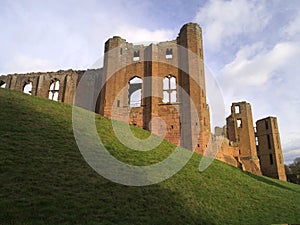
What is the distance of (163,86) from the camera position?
2367 cm

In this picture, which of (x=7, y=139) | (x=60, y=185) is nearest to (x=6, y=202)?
(x=60, y=185)

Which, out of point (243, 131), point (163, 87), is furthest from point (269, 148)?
point (163, 87)

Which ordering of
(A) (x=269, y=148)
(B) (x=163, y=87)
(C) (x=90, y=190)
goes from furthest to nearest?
(A) (x=269, y=148)
(B) (x=163, y=87)
(C) (x=90, y=190)

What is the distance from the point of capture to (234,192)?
1060 cm

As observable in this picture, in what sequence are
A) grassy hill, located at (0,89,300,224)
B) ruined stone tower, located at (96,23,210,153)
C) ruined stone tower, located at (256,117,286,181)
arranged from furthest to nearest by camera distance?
ruined stone tower, located at (256,117,286,181)
ruined stone tower, located at (96,23,210,153)
grassy hill, located at (0,89,300,224)

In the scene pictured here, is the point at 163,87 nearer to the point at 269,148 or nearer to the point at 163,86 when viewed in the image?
the point at 163,86

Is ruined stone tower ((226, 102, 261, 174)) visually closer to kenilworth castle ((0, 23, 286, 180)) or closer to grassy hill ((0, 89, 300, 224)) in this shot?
kenilworth castle ((0, 23, 286, 180))

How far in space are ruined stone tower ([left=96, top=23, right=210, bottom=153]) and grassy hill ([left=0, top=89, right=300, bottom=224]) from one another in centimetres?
815

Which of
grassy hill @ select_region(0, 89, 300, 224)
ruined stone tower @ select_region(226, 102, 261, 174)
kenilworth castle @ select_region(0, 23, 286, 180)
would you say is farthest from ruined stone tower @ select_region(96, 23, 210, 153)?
ruined stone tower @ select_region(226, 102, 261, 174)

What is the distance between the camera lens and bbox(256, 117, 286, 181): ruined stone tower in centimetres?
3391

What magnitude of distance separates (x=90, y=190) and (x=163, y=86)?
57.4 feet

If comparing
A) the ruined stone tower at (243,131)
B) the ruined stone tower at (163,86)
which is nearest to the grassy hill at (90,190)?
the ruined stone tower at (163,86)

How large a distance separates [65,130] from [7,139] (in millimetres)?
2553

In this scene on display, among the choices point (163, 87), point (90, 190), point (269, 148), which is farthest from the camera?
point (269, 148)
